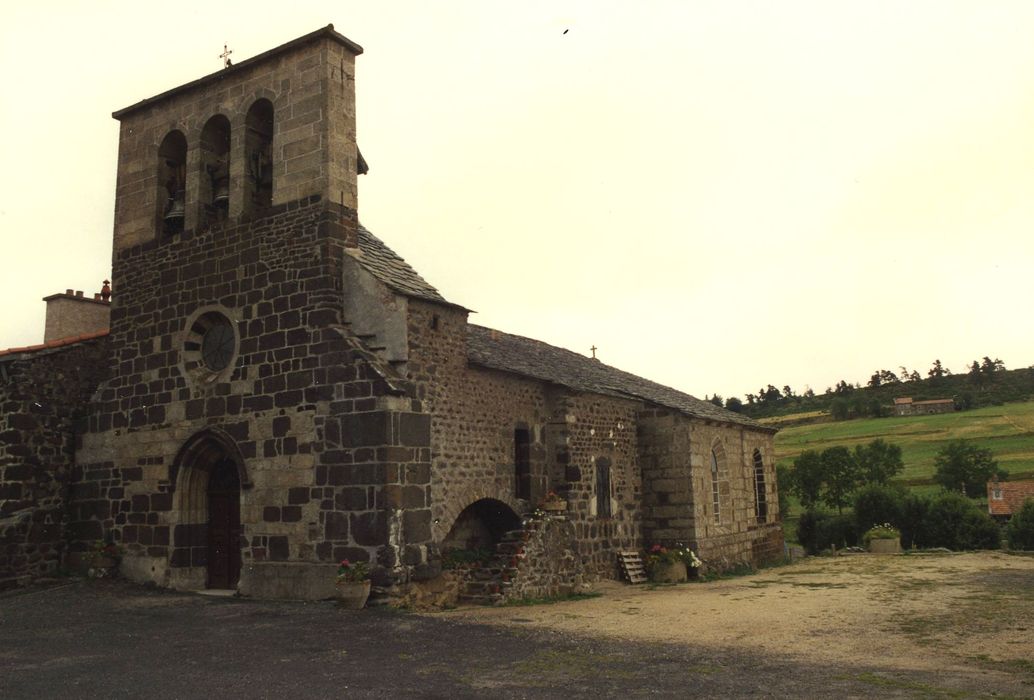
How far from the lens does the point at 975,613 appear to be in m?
11.0

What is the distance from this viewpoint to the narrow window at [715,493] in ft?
67.1

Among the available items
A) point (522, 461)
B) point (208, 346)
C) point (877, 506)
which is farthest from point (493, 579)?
point (877, 506)

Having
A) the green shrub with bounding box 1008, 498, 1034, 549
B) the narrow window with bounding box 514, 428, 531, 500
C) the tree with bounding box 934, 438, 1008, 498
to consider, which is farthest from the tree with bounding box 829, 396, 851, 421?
the narrow window with bounding box 514, 428, 531, 500

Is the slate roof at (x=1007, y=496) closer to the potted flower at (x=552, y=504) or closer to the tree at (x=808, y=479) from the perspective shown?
the tree at (x=808, y=479)

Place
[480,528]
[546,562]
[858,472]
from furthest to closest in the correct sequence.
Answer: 1. [858,472]
2. [480,528]
3. [546,562]

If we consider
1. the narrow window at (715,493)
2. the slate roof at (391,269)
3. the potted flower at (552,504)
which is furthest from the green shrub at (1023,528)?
the slate roof at (391,269)

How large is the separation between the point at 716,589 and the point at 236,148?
477 inches

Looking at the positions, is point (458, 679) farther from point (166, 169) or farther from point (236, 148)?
point (166, 169)

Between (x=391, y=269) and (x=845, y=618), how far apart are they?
8.65 metres

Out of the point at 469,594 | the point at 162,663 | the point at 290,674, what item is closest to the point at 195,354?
the point at 469,594

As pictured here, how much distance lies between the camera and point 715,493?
20750 millimetres

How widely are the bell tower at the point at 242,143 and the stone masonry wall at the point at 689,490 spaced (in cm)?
938

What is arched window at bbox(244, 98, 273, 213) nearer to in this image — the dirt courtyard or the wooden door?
the wooden door

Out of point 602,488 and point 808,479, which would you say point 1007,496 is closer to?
point 808,479
